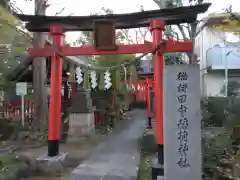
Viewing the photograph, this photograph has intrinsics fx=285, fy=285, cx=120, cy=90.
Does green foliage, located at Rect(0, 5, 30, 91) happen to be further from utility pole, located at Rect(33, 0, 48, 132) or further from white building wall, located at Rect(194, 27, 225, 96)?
white building wall, located at Rect(194, 27, 225, 96)

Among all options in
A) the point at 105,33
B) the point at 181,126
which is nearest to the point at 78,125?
the point at 105,33

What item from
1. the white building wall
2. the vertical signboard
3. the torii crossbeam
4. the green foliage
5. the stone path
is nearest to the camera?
the vertical signboard

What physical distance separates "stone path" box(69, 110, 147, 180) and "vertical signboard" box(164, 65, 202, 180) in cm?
202

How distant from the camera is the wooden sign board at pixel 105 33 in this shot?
6898mm

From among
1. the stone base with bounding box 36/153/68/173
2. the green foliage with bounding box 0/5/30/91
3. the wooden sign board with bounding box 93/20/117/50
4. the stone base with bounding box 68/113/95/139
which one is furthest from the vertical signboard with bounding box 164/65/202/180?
the stone base with bounding box 68/113/95/139

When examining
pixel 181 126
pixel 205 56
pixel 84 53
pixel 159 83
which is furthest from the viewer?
pixel 205 56

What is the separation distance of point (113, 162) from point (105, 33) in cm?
324

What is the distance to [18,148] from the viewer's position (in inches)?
391

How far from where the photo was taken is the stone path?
242 inches

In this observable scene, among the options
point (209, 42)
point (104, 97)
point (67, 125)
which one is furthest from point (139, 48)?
point (209, 42)

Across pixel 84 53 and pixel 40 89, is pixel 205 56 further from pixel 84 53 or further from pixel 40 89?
pixel 84 53

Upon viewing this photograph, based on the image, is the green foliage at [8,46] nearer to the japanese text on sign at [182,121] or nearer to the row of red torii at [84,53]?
the row of red torii at [84,53]

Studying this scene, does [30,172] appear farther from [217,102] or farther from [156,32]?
[217,102]

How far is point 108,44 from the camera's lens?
6.95 meters
